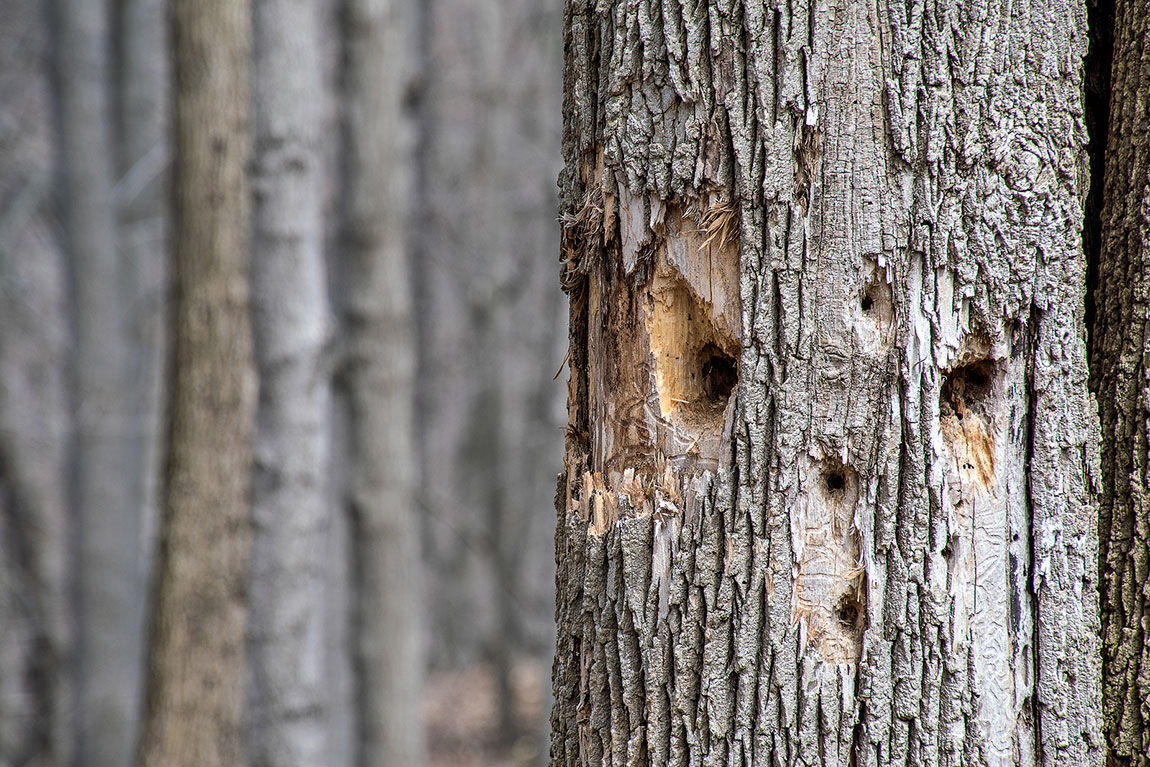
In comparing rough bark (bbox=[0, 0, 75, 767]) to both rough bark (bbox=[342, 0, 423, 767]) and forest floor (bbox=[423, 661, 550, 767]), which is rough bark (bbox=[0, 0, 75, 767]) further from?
rough bark (bbox=[342, 0, 423, 767])

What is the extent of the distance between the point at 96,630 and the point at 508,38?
29.8 feet

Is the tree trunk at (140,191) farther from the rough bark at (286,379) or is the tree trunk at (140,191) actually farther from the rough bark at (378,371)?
the rough bark at (286,379)

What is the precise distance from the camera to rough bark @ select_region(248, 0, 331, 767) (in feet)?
15.9

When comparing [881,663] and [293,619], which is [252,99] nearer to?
[293,619]

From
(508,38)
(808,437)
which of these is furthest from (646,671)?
(508,38)

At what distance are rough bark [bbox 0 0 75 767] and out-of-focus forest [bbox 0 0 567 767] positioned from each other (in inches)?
1.7

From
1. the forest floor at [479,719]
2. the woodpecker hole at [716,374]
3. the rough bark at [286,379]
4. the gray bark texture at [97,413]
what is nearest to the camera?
the woodpecker hole at [716,374]

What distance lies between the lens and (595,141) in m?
1.89

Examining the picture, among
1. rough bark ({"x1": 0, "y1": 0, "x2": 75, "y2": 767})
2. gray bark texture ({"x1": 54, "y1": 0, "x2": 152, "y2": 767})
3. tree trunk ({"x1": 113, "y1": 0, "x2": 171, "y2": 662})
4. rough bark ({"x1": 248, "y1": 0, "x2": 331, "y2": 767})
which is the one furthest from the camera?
rough bark ({"x1": 0, "y1": 0, "x2": 75, "y2": 767})

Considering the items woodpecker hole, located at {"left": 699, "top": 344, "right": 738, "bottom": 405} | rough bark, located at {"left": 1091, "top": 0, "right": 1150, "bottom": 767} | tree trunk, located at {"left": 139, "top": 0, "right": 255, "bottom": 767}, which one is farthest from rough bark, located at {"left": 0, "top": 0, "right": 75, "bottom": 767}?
rough bark, located at {"left": 1091, "top": 0, "right": 1150, "bottom": 767}

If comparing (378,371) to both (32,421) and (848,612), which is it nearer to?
(848,612)

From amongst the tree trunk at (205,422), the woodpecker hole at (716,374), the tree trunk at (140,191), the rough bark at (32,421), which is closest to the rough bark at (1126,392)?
the woodpecker hole at (716,374)

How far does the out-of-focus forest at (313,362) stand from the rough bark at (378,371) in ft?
0.07

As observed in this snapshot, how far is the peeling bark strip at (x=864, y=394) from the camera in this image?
1688mm
